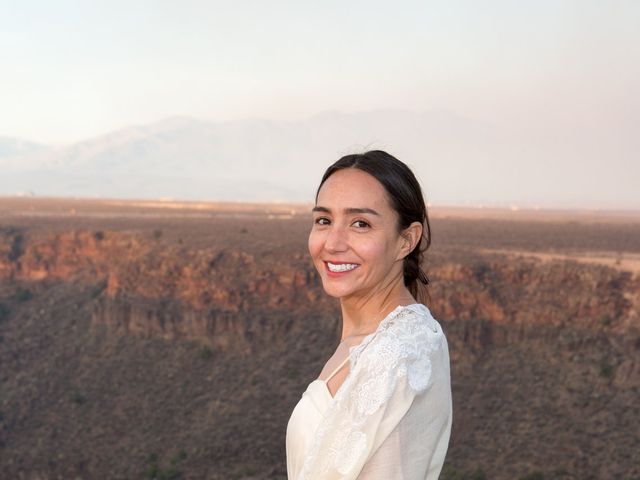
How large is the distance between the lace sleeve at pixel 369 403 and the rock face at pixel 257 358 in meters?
18.7

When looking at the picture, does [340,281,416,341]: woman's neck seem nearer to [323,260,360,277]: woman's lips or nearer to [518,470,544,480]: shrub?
[323,260,360,277]: woman's lips

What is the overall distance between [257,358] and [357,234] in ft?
83.9

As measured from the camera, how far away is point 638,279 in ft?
79.7

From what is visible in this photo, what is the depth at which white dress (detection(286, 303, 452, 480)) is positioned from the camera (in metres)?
2.18

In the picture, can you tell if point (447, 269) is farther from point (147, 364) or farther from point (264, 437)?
point (147, 364)

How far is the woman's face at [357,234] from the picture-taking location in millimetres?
2609

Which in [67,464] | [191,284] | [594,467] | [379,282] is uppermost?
[379,282]

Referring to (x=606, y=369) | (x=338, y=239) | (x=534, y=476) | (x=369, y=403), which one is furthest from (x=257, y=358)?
(x=369, y=403)

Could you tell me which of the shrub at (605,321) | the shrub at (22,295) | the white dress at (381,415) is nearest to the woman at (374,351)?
the white dress at (381,415)

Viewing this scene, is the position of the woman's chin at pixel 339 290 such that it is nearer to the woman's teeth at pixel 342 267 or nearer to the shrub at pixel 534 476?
the woman's teeth at pixel 342 267

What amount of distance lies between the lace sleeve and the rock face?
18668mm

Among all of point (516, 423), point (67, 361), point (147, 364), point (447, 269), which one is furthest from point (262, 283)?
point (516, 423)

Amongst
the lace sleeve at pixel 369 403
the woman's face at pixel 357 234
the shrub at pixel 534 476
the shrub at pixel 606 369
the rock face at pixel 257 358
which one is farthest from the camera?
the shrub at pixel 606 369

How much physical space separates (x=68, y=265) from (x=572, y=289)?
77.7 feet
